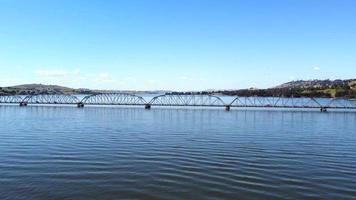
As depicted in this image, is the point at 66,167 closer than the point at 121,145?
Yes

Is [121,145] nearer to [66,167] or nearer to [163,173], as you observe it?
[66,167]

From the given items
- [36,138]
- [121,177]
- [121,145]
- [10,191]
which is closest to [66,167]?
[121,177]

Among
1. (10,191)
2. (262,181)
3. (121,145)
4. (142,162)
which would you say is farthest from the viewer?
(121,145)

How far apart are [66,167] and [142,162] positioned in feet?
21.3

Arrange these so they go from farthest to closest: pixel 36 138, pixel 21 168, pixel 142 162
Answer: pixel 36 138, pixel 142 162, pixel 21 168

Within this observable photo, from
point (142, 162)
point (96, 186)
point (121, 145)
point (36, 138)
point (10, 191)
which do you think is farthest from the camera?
point (36, 138)

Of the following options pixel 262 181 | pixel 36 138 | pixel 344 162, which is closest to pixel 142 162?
pixel 262 181

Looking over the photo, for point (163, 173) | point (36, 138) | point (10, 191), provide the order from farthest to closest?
point (36, 138) → point (163, 173) → point (10, 191)

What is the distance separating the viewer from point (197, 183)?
83.7 ft

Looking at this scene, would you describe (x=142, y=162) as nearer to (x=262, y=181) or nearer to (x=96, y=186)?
(x=96, y=186)

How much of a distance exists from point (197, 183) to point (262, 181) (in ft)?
15.1

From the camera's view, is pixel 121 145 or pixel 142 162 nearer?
pixel 142 162

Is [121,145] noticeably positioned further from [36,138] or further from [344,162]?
[344,162]

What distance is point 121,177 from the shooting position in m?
27.3
